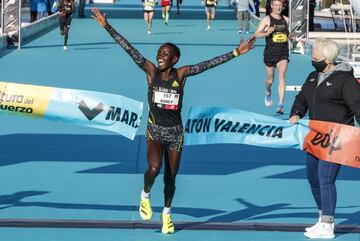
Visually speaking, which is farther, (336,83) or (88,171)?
(88,171)

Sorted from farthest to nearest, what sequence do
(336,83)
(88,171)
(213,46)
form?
1. (213,46)
2. (88,171)
3. (336,83)

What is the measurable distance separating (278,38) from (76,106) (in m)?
7.91

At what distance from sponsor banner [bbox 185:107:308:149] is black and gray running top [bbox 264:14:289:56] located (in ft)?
24.7

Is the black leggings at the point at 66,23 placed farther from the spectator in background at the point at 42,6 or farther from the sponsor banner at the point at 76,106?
the sponsor banner at the point at 76,106

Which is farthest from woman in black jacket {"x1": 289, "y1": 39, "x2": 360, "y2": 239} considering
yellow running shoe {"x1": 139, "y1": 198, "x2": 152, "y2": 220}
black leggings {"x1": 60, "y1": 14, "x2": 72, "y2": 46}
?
black leggings {"x1": 60, "y1": 14, "x2": 72, "y2": 46}

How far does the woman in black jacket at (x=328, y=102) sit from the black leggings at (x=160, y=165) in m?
1.25

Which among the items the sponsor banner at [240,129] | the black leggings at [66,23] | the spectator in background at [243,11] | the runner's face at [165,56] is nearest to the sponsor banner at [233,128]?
the sponsor banner at [240,129]

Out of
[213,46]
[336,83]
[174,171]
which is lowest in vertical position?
[213,46]

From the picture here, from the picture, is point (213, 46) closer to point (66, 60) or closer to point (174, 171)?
point (66, 60)

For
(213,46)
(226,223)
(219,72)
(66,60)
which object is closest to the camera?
(226,223)

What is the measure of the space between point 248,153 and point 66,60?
15.3 m

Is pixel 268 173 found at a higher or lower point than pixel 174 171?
lower

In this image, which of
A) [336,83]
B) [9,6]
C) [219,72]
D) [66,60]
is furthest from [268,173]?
[9,6]

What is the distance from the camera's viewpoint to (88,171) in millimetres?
12641
